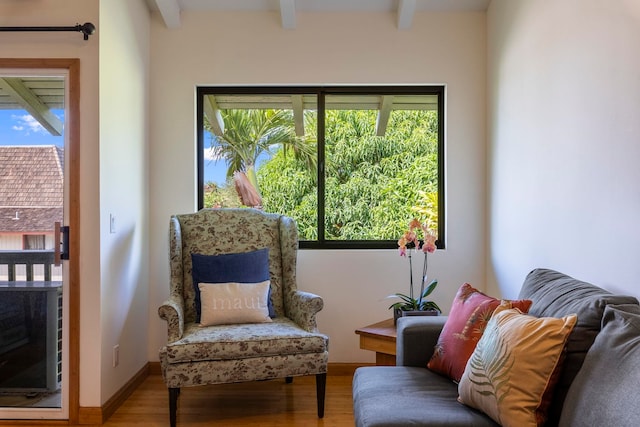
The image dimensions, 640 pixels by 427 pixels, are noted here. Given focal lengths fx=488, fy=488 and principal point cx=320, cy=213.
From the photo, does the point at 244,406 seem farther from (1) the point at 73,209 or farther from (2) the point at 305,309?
(1) the point at 73,209

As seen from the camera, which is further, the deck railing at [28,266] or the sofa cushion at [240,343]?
the deck railing at [28,266]

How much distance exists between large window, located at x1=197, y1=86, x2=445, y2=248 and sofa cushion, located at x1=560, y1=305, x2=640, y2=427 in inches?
81.0

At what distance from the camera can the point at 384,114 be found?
3.48 metres

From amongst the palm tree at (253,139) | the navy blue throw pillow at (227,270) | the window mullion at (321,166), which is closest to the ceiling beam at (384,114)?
the window mullion at (321,166)

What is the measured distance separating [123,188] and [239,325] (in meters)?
1.06

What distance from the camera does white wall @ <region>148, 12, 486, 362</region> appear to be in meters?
3.35

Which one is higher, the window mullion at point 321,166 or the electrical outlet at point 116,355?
the window mullion at point 321,166

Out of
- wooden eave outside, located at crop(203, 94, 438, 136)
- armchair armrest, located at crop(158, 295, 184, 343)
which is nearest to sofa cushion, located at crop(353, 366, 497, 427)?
armchair armrest, located at crop(158, 295, 184, 343)

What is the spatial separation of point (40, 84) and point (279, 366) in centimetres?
197

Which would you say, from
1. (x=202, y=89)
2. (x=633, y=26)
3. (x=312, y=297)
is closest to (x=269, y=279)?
(x=312, y=297)

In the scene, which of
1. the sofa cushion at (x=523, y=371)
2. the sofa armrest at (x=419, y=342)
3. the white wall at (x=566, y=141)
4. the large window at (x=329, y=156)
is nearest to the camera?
the sofa cushion at (x=523, y=371)

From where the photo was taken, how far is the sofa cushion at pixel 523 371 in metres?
1.47

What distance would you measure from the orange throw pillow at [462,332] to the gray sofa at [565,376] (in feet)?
0.16

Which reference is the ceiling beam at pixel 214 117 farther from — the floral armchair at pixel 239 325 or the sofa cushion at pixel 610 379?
the sofa cushion at pixel 610 379
